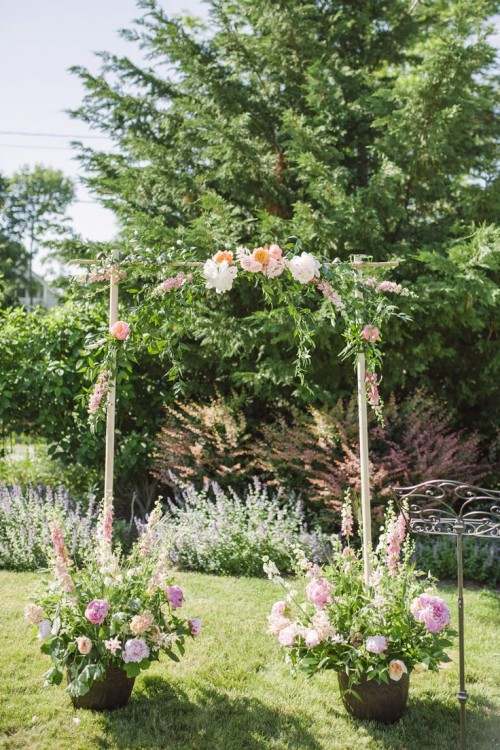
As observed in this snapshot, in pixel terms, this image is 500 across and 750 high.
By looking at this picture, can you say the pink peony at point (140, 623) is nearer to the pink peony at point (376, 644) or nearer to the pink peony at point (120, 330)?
the pink peony at point (376, 644)

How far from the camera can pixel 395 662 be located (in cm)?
293

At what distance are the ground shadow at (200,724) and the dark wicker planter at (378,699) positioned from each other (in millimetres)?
257

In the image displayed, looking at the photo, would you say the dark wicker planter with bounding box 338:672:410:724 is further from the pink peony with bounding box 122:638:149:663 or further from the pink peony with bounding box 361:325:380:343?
the pink peony with bounding box 361:325:380:343

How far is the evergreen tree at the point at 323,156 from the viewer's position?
228 inches

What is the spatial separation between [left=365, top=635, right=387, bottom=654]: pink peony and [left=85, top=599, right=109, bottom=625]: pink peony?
46.4 inches

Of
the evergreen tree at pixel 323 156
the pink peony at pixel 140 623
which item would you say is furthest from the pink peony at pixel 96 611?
the evergreen tree at pixel 323 156

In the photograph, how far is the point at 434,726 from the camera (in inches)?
122

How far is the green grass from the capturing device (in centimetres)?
296

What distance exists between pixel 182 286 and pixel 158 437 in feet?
11.5

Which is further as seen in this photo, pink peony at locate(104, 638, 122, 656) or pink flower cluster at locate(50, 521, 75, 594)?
pink flower cluster at locate(50, 521, 75, 594)

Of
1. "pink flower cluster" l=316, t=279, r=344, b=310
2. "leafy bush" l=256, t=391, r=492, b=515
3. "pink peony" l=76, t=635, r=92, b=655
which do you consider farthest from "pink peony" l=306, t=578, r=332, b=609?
"leafy bush" l=256, t=391, r=492, b=515

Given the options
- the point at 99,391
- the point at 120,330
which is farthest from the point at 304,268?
the point at 99,391

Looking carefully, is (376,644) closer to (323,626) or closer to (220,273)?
(323,626)

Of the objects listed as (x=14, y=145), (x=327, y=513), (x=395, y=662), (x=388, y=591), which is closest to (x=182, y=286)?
(x=388, y=591)
